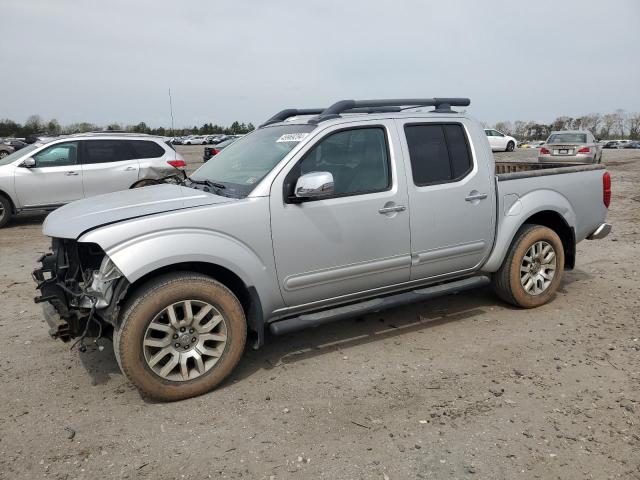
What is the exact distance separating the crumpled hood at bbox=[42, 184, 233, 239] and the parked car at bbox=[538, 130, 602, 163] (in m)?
15.9

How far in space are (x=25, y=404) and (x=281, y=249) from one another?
198 cm

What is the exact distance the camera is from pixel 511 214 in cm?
475

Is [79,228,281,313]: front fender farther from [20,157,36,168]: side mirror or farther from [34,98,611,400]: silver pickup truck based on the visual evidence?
[20,157,36,168]: side mirror

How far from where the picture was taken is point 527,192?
4.88m

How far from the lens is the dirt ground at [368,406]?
2805 millimetres

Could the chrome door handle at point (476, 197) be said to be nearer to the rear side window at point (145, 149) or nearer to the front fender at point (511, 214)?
the front fender at point (511, 214)

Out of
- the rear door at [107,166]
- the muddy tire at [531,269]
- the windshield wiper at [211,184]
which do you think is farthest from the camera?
the rear door at [107,166]

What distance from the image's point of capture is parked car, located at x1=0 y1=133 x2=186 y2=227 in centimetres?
962

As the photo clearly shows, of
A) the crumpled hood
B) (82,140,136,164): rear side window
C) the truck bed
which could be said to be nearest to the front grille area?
the crumpled hood

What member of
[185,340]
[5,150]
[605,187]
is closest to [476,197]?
[605,187]

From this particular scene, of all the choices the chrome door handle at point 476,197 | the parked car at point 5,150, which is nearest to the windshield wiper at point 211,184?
the chrome door handle at point 476,197

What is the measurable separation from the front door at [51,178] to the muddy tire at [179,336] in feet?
24.6

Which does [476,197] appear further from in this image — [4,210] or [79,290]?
[4,210]

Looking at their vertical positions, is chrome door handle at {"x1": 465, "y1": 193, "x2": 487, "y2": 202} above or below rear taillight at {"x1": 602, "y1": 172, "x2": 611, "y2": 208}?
above
